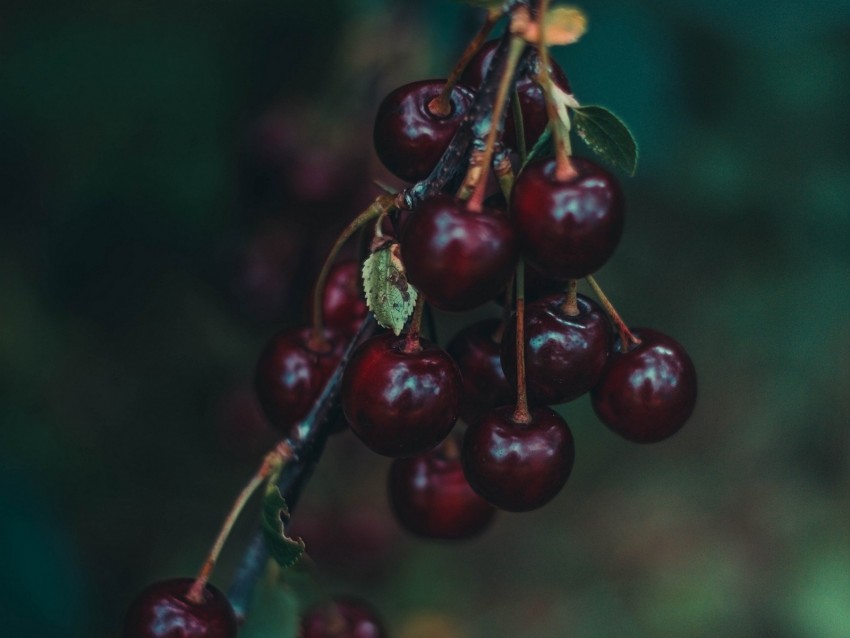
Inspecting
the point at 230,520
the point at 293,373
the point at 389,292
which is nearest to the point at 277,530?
the point at 230,520

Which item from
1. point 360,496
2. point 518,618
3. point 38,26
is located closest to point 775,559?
point 518,618

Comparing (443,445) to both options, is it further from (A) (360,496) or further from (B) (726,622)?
(B) (726,622)

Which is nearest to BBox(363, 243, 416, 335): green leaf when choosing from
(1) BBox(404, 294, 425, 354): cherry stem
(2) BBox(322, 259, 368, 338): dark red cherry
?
(1) BBox(404, 294, 425, 354): cherry stem

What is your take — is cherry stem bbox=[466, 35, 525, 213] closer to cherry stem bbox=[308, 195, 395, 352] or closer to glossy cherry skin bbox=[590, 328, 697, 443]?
cherry stem bbox=[308, 195, 395, 352]

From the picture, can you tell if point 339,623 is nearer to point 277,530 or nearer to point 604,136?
point 277,530

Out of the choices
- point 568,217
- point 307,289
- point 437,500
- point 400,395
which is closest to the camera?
point 568,217

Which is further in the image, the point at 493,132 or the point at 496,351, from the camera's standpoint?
the point at 496,351
